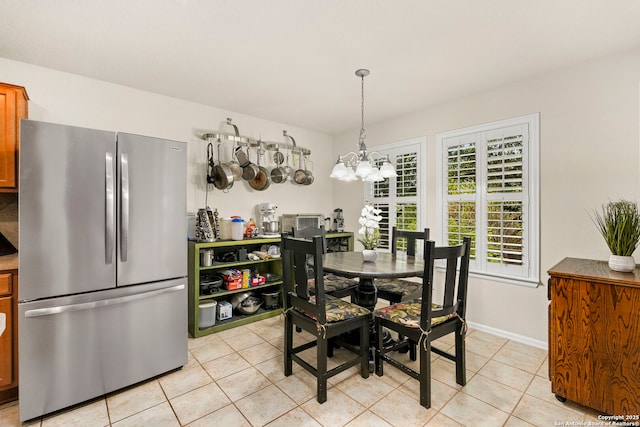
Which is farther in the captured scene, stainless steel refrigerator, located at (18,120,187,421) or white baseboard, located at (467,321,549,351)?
white baseboard, located at (467,321,549,351)

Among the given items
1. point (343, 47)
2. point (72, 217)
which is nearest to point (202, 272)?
point (72, 217)

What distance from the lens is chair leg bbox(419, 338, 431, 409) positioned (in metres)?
1.91

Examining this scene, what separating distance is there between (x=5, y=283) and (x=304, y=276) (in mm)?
1908

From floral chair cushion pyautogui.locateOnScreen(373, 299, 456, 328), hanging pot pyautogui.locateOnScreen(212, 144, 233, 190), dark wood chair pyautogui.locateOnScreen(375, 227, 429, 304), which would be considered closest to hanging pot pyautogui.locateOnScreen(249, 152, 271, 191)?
hanging pot pyautogui.locateOnScreen(212, 144, 233, 190)

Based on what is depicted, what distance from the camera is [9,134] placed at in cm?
220

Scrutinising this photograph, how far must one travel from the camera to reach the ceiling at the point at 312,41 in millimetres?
1859

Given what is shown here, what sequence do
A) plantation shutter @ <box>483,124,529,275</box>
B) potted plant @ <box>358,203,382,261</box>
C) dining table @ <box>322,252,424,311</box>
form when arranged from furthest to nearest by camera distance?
plantation shutter @ <box>483,124,529,275</box>, potted plant @ <box>358,203,382,261</box>, dining table @ <box>322,252,424,311</box>

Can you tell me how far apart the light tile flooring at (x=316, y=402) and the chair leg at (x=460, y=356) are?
6cm

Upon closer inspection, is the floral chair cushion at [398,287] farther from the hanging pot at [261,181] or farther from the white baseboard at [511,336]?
the hanging pot at [261,181]

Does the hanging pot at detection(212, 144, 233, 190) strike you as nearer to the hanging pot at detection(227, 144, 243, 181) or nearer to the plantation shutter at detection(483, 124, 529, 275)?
the hanging pot at detection(227, 144, 243, 181)

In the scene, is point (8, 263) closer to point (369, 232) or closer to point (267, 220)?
point (267, 220)

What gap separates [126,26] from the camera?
2.03 meters

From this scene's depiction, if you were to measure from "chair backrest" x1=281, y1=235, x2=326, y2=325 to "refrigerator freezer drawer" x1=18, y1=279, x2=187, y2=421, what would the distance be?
2.77 ft

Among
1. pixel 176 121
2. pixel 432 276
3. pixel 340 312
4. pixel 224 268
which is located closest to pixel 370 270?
pixel 340 312
